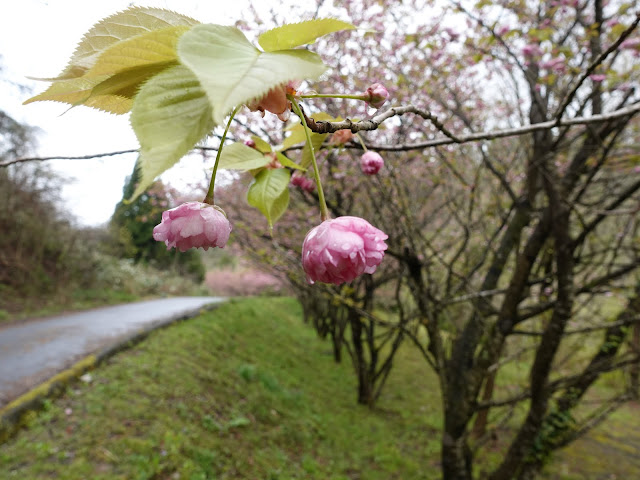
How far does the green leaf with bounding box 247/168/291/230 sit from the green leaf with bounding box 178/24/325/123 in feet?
1.01

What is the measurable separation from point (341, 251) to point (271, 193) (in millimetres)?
171

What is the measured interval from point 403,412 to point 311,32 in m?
6.81

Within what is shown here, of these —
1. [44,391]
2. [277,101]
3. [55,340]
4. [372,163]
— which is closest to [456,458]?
[372,163]

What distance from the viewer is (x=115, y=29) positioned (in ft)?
1.12

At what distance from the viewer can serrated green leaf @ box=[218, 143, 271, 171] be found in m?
0.61

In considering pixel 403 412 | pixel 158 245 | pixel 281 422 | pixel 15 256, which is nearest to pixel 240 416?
pixel 281 422

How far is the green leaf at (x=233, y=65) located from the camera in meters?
0.22

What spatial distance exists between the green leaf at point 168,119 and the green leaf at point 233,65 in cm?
3

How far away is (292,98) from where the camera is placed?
1.39 feet

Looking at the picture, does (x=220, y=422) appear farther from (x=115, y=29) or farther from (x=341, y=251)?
(x=115, y=29)

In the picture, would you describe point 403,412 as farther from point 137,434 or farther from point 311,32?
point 311,32

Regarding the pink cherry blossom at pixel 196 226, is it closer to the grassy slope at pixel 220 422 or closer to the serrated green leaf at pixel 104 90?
the serrated green leaf at pixel 104 90

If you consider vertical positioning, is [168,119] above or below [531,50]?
below

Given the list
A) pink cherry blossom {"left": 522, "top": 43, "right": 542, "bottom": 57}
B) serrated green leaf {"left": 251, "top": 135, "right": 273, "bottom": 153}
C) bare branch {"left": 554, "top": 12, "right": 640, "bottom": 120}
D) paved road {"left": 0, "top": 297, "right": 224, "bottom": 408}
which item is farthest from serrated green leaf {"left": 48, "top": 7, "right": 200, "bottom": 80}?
paved road {"left": 0, "top": 297, "right": 224, "bottom": 408}
